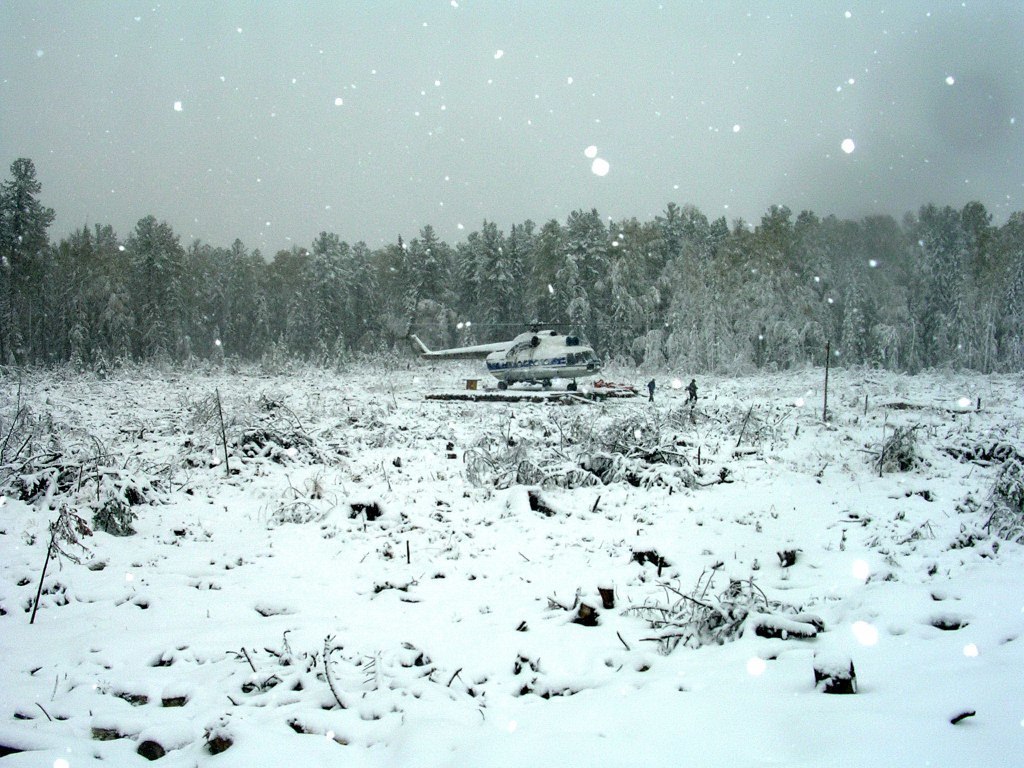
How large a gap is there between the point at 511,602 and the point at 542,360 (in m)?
18.0

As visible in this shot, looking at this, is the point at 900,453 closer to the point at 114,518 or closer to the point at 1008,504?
the point at 1008,504

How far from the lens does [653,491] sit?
347 inches

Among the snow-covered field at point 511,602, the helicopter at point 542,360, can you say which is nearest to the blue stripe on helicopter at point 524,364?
the helicopter at point 542,360

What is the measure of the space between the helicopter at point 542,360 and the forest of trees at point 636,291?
1416cm

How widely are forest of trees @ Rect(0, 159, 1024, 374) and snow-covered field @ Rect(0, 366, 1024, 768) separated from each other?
2598cm

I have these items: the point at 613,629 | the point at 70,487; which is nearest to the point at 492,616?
the point at 613,629

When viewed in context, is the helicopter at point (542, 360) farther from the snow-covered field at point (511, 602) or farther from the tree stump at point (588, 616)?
the tree stump at point (588, 616)

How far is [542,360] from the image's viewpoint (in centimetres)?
2319

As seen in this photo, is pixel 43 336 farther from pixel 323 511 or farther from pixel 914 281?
pixel 914 281

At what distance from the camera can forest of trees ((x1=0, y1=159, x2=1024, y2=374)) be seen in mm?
35000

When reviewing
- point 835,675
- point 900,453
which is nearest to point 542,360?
point 900,453

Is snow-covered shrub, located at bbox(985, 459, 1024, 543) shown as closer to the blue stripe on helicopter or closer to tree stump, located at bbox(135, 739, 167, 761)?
tree stump, located at bbox(135, 739, 167, 761)

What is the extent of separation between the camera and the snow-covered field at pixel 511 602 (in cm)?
311

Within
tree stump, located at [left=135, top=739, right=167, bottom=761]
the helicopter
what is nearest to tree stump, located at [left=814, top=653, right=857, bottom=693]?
tree stump, located at [left=135, top=739, right=167, bottom=761]
